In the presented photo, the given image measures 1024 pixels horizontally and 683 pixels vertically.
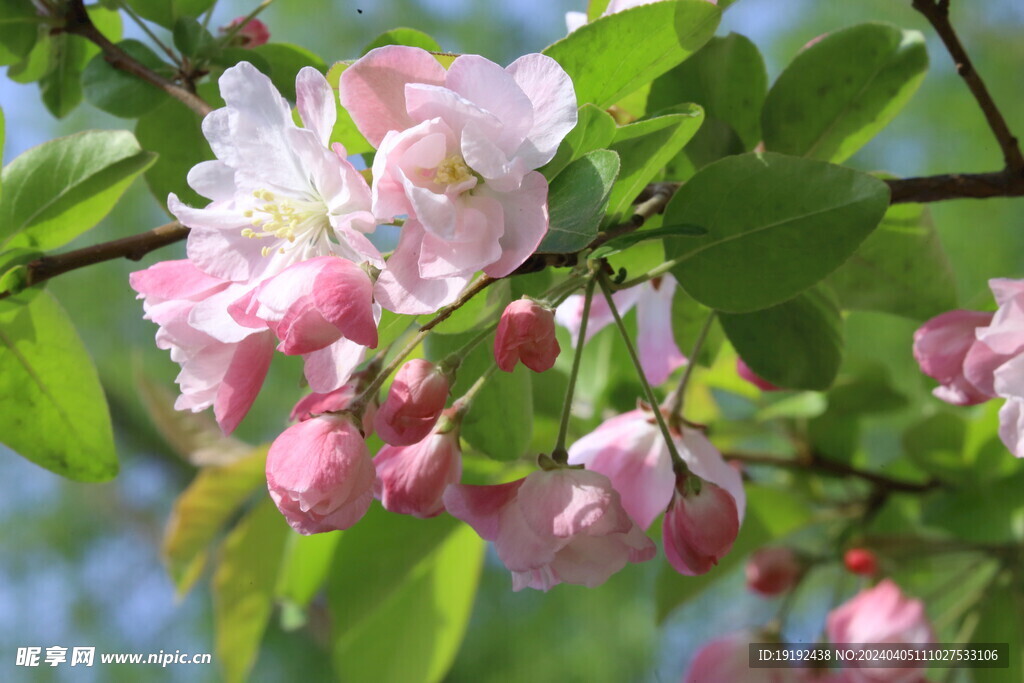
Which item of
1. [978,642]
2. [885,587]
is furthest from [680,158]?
[978,642]

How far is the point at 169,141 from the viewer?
2.18 feet

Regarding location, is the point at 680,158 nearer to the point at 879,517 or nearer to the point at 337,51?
the point at 879,517

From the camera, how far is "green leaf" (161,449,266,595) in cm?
102

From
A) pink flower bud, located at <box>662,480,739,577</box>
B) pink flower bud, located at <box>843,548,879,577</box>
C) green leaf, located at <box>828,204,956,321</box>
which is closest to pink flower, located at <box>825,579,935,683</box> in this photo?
pink flower bud, located at <box>843,548,879,577</box>

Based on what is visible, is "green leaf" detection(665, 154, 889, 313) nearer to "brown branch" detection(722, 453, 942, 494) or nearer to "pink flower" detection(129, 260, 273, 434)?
"pink flower" detection(129, 260, 273, 434)

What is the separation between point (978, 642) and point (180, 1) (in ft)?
2.87

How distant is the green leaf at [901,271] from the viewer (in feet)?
2.13

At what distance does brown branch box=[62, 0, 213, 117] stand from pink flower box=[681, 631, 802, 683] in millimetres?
589

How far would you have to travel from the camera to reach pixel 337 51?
10.1 feet

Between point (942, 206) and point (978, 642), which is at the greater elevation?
point (978, 642)

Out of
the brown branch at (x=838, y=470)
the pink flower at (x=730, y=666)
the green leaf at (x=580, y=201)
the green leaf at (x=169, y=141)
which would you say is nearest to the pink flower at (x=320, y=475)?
the green leaf at (x=580, y=201)

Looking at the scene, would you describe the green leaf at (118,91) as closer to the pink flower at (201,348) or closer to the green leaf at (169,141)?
the green leaf at (169,141)

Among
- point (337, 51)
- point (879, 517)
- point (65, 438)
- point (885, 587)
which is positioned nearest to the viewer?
point (65, 438)

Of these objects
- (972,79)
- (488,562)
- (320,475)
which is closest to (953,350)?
(972,79)
